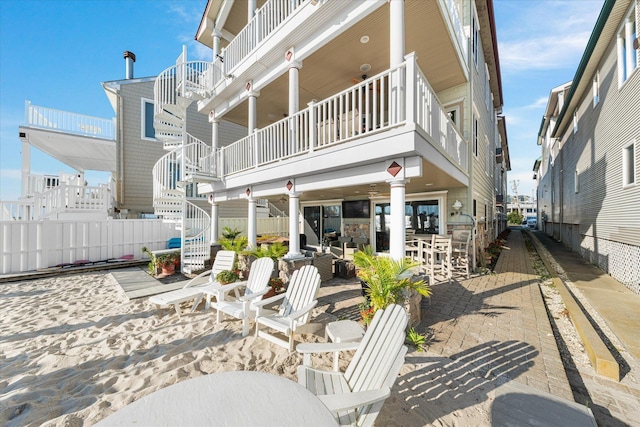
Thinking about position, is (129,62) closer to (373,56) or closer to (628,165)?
(373,56)

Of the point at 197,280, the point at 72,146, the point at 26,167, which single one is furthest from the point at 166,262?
the point at 72,146

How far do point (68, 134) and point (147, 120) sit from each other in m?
3.30

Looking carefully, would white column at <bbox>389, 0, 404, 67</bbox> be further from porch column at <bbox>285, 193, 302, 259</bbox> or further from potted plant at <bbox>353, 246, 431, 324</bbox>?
porch column at <bbox>285, 193, 302, 259</bbox>

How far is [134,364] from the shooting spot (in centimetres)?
315

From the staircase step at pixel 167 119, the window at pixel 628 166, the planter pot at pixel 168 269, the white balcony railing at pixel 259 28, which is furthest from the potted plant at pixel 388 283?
the staircase step at pixel 167 119

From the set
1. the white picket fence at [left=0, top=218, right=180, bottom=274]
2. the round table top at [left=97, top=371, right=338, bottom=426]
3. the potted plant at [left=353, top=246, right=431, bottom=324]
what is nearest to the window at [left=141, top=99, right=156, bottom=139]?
the white picket fence at [left=0, top=218, right=180, bottom=274]

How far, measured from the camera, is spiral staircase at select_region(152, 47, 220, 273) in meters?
7.77

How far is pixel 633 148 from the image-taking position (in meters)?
6.47

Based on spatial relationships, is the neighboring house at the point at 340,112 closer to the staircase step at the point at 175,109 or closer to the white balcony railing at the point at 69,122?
the staircase step at the point at 175,109

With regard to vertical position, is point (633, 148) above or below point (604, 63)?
below

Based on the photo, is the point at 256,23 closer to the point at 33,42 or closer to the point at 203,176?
the point at 203,176

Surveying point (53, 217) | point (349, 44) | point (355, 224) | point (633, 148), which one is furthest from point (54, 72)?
point (633, 148)

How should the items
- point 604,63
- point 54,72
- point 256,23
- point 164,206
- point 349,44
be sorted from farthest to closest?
point 54,72 < point 164,206 < point 604,63 < point 256,23 < point 349,44

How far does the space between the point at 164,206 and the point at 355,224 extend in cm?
700
